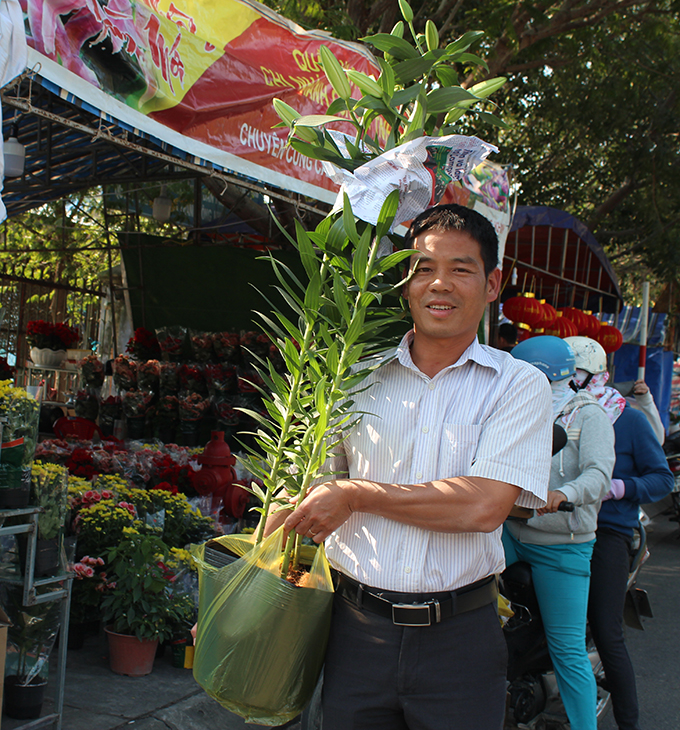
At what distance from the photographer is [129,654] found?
3195 mm

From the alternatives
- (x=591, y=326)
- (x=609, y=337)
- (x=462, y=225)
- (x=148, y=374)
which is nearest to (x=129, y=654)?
(x=462, y=225)

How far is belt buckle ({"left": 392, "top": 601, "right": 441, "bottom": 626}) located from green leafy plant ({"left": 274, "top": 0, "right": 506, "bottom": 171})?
102cm

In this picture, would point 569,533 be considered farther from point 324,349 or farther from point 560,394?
point 324,349

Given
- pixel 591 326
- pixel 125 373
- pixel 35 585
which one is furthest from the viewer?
pixel 591 326

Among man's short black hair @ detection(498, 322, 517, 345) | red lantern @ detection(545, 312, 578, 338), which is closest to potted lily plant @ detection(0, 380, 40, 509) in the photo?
man's short black hair @ detection(498, 322, 517, 345)

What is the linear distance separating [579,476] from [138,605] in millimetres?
2038

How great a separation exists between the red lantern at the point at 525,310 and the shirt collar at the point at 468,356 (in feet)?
19.4

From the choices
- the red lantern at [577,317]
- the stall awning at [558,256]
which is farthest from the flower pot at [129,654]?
the red lantern at [577,317]

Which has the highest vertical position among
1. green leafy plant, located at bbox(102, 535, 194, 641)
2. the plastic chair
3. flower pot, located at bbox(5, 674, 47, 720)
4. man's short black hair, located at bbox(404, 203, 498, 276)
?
man's short black hair, located at bbox(404, 203, 498, 276)

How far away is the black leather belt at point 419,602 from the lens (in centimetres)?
146

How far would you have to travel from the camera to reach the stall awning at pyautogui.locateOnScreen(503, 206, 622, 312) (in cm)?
615

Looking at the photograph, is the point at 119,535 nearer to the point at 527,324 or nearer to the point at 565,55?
the point at 527,324

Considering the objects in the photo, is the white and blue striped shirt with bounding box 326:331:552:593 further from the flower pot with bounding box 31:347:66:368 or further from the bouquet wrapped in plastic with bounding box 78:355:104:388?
the flower pot with bounding box 31:347:66:368

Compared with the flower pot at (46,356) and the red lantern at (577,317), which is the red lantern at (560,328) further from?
the flower pot at (46,356)
